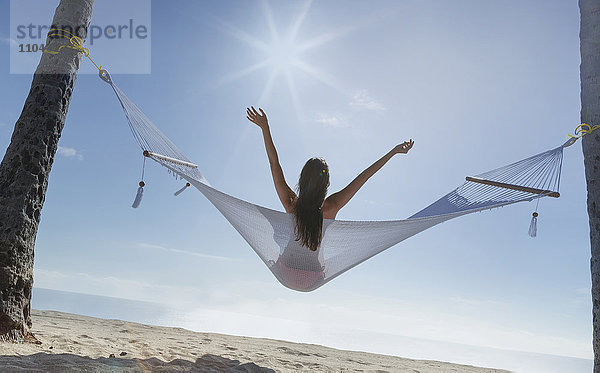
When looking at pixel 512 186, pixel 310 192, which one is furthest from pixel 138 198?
pixel 512 186

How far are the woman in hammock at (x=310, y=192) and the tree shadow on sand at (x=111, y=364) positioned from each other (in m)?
0.82

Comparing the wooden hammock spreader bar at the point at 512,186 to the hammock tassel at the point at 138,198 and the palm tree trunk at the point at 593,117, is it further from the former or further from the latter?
the hammock tassel at the point at 138,198

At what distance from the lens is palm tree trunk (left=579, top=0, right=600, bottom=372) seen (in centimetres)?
239

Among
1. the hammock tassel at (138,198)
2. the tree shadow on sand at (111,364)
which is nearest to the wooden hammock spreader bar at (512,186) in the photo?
the tree shadow on sand at (111,364)

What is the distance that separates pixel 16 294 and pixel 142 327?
1.69m

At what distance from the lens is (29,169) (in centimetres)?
236

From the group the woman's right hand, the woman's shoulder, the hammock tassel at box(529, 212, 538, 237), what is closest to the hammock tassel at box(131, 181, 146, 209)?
the woman's shoulder

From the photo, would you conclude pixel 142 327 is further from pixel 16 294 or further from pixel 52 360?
pixel 52 360

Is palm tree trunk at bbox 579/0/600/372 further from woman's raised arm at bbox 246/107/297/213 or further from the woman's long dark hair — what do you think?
woman's raised arm at bbox 246/107/297/213

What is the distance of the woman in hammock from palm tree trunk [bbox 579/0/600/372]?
4.10 feet

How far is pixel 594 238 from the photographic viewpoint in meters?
2.45

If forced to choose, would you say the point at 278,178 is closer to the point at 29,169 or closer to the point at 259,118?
the point at 259,118

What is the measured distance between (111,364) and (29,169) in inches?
46.8

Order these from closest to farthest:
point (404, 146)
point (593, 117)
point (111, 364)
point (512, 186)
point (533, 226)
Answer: point (111, 364), point (404, 146), point (593, 117), point (512, 186), point (533, 226)
